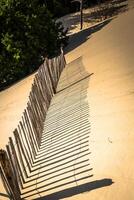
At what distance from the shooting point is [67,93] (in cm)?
1095

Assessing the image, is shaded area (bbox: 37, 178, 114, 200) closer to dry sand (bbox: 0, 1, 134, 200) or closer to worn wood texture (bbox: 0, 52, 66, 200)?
dry sand (bbox: 0, 1, 134, 200)

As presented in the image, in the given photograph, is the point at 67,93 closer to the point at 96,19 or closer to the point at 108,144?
the point at 108,144

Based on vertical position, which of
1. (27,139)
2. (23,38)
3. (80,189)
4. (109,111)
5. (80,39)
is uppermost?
(23,38)

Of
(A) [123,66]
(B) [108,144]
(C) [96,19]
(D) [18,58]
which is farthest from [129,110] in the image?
(C) [96,19]

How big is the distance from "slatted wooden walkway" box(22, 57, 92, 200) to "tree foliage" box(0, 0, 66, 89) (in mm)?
6809

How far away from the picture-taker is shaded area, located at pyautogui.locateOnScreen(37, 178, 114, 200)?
5.73 m

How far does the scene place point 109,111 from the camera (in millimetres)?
8375

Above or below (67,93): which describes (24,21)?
above

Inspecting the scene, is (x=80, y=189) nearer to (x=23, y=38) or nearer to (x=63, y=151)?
(x=63, y=151)

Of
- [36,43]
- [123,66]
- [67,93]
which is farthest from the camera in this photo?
[36,43]

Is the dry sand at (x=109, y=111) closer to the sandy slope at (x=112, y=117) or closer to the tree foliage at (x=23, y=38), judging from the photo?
the sandy slope at (x=112, y=117)

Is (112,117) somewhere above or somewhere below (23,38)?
below

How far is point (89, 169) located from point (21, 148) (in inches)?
48.6

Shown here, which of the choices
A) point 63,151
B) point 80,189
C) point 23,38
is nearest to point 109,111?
point 63,151
